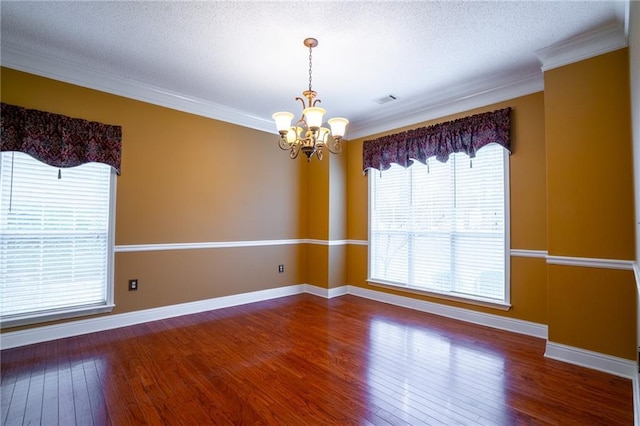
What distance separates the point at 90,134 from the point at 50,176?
58 cm

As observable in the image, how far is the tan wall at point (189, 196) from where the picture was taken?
354 centimetres

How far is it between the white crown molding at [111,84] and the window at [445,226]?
2.49 m

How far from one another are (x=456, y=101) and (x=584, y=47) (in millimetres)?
1377

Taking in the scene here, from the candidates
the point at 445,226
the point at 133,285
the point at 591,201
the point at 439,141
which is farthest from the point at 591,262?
the point at 133,285

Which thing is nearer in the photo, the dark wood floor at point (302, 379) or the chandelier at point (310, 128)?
the dark wood floor at point (302, 379)

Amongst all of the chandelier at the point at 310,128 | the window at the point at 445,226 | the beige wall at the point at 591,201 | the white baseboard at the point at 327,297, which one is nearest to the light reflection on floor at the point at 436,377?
the white baseboard at the point at 327,297

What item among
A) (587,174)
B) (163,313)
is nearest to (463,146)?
(587,174)

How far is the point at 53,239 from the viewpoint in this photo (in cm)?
319

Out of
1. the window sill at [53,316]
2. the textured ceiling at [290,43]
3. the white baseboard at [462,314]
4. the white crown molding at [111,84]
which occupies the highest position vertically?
the textured ceiling at [290,43]

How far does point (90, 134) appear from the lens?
334 centimetres

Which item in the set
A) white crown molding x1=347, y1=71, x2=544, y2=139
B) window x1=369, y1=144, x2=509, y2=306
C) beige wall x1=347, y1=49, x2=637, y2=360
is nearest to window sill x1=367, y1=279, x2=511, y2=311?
window x1=369, y1=144, x2=509, y2=306

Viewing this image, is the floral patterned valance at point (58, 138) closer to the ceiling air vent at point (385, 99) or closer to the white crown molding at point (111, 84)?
the white crown molding at point (111, 84)

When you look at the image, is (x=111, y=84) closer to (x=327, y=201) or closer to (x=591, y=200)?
(x=327, y=201)

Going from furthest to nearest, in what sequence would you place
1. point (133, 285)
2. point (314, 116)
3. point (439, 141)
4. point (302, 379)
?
point (439, 141) < point (133, 285) < point (314, 116) < point (302, 379)
